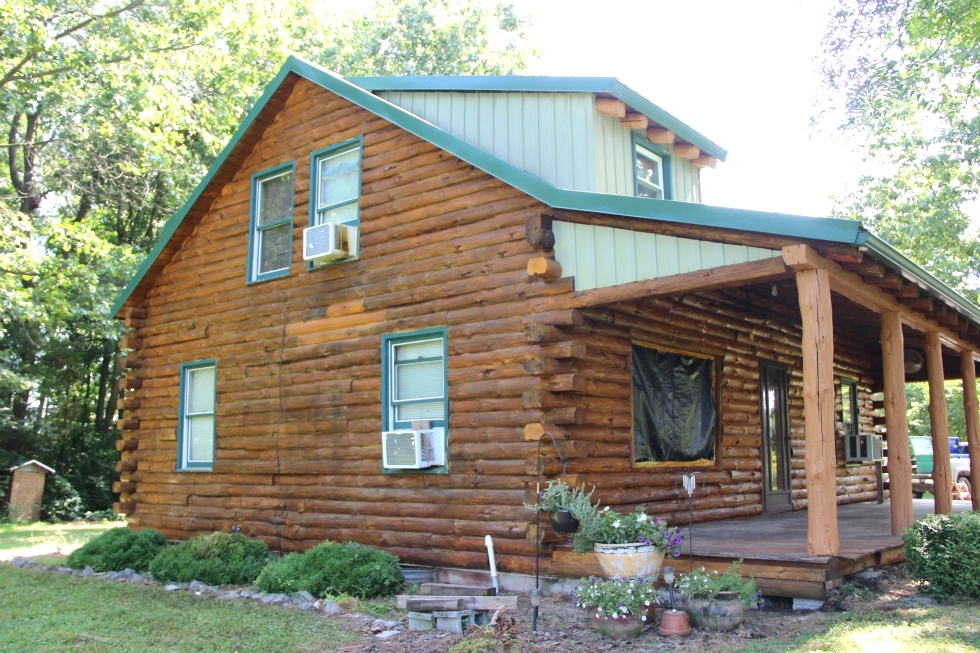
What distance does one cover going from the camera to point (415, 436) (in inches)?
376

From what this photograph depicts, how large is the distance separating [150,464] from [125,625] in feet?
18.9

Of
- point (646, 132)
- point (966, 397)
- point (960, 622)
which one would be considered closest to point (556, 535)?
point (960, 622)

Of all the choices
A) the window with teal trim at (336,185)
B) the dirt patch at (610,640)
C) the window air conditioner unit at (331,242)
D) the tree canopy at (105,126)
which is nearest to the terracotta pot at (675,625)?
the dirt patch at (610,640)

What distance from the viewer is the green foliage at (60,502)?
2164 centimetres

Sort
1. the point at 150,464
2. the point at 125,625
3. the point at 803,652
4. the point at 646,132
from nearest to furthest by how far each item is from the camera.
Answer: the point at 803,652 < the point at 125,625 < the point at 646,132 < the point at 150,464

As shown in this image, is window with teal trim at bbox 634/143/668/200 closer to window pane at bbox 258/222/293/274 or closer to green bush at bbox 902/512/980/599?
window pane at bbox 258/222/293/274

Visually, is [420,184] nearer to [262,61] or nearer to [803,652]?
[803,652]

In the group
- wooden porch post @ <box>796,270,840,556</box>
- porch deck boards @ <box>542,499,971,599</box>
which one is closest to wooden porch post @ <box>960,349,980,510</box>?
porch deck boards @ <box>542,499,971,599</box>

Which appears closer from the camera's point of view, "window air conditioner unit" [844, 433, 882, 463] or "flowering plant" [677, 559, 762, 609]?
"flowering plant" [677, 559, 762, 609]

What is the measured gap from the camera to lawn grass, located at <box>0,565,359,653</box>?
23.3 feet

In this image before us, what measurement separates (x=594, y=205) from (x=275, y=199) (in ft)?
19.4

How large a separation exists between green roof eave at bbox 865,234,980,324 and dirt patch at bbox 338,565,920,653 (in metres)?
2.91

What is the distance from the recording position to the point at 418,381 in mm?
10148

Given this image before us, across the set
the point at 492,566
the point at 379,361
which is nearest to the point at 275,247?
the point at 379,361
